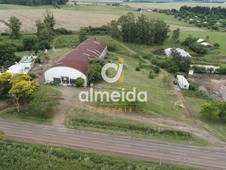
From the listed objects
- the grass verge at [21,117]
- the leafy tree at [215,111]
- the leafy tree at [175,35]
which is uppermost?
the leafy tree at [175,35]

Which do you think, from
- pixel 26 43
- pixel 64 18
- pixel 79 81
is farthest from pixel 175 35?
pixel 79 81

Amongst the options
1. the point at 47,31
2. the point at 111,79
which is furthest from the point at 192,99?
the point at 47,31

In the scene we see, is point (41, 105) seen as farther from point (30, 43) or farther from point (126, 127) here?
point (30, 43)

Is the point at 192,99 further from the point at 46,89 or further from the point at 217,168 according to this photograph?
the point at 46,89

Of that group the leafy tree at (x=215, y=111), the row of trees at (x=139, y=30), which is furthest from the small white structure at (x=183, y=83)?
the row of trees at (x=139, y=30)

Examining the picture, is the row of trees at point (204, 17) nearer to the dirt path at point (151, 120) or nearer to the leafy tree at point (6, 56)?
the dirt path at point (151, 120)
